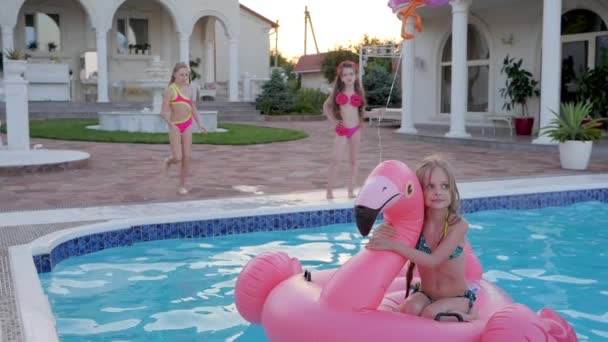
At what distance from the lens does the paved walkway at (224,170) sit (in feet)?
25.5

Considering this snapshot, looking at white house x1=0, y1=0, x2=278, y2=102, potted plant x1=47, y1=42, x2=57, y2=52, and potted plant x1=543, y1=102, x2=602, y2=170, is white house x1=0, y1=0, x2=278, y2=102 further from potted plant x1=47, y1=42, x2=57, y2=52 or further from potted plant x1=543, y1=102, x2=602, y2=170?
potted plant x1=543, y1=102, x2=602, y2=170

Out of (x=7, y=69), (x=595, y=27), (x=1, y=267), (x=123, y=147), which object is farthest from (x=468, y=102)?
(x=1, y=267)

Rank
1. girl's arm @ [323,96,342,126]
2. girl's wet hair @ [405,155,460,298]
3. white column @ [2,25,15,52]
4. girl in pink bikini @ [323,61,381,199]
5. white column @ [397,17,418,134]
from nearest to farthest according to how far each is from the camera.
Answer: girl's wet hair @ [405,155,460,298]
girl in pink bikini @ [323,61,381,199]
girl's arm @ [323,96,342,126]
white column @ [397,17,418,134]
white column @ [2,25,15,52]

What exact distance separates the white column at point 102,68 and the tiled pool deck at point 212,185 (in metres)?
9.74

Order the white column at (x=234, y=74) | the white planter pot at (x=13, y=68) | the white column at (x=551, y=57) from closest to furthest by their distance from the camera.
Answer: the white planter pot at (x=13, y=68), the white column at (x=551, y=57), the white column at (x=234, y=74)

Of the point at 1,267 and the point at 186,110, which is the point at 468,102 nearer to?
the point at 186,110

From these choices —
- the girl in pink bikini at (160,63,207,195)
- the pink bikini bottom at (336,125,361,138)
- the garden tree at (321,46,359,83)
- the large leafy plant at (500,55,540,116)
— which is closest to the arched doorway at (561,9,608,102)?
the large leafy plant at (500,55,540,116)

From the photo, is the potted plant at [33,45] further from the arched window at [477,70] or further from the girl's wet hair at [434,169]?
the girl's wet hair at [434,169]

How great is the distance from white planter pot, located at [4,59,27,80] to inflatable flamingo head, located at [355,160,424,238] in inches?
331

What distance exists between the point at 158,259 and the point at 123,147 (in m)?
8.22

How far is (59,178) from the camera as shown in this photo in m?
9.16

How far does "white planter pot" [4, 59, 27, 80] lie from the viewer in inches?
393

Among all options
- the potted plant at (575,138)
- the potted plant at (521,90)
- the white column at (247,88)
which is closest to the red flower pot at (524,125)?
the potted plant at (521,90)

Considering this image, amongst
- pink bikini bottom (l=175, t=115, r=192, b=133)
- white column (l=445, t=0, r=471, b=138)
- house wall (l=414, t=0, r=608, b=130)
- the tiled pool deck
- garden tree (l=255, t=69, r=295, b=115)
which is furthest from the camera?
garden tree (l=255, t=69, r=295, b=115)
